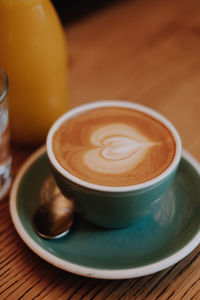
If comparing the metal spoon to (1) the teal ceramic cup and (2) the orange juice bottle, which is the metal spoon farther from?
(2) the orange juice bottle

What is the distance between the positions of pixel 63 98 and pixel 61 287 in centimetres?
37

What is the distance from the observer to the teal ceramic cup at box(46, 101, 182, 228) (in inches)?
19.8

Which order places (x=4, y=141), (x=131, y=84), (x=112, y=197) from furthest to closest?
1. (x=131, y=84)
2. (x=4, y=141)
3. (x=112, y=197)

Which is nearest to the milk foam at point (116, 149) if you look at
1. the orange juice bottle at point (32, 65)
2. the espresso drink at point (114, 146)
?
the espresso drink at point (114, 146)

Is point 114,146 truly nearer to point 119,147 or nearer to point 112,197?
point 119,147

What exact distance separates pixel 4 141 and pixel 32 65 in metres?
0.14

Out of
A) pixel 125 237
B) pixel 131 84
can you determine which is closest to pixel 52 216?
pixel 125 237

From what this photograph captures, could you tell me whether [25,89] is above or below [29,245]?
above

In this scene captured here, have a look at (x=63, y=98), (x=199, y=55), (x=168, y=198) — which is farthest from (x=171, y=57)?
(x=168, y=198)

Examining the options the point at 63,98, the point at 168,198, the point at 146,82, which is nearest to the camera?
the point at 168,198

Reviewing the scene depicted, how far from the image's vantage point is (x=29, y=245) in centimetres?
52

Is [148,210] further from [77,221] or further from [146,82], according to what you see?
[146,82]

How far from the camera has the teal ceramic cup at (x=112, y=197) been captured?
0.50 meters

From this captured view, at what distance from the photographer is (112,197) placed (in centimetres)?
50
